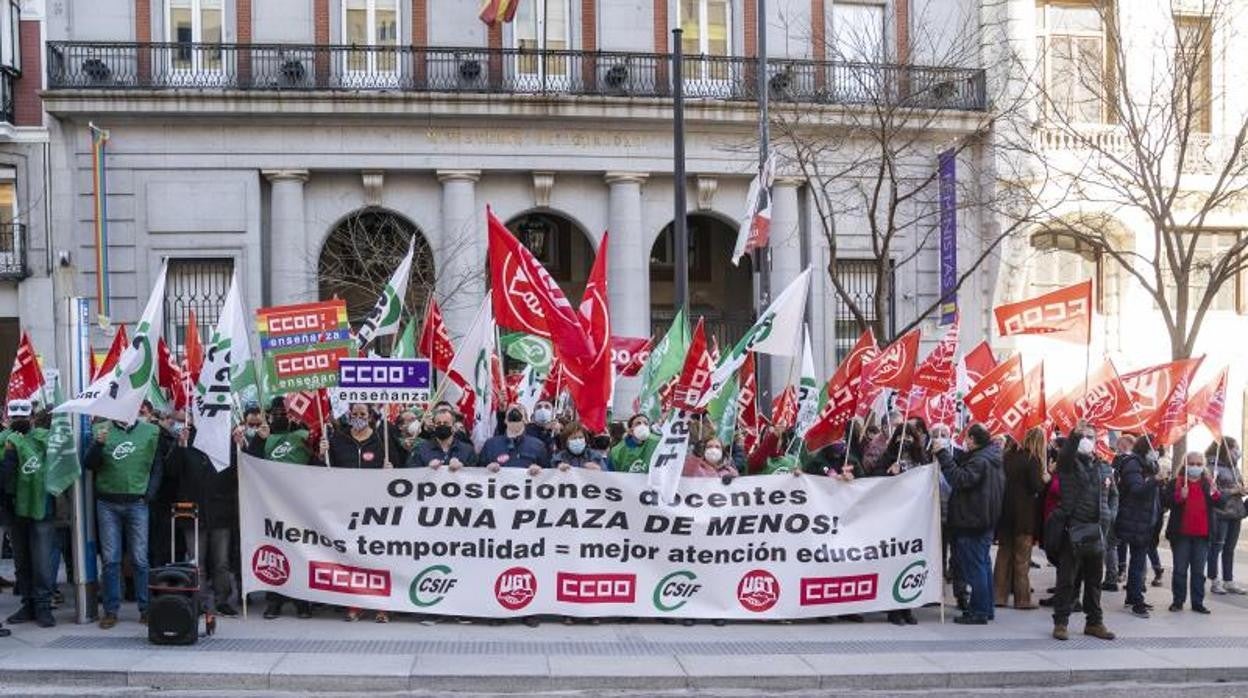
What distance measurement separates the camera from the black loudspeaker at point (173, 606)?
34.3ft

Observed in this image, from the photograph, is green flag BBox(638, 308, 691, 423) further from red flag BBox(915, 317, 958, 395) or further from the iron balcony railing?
the iron balcony railing

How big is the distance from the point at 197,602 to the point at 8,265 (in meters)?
17.1

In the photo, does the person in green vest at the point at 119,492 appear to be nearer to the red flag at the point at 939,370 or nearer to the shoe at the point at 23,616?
the shoe at the point at 23,616

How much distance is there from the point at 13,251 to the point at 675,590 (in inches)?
723

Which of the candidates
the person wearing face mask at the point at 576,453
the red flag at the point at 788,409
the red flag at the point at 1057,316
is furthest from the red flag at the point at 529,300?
the red flag at the point at 788,409

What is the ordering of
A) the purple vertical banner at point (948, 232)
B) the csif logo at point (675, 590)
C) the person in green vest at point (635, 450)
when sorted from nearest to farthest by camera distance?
the csif logo at point (675, 590)
the person in green vest at point (635, 450)
the purple vertical banner at point (948, 232)

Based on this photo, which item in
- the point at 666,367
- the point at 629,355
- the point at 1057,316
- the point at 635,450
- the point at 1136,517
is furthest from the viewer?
the point at 629,355

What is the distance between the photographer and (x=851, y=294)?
92.0 ft

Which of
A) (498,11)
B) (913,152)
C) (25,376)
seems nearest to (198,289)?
(498,11)

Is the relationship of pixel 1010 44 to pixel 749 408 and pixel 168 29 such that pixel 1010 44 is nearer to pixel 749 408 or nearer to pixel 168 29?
pixel 749 408

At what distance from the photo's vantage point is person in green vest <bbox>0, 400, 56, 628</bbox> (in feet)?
37.0

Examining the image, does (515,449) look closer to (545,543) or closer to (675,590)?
(545,543)

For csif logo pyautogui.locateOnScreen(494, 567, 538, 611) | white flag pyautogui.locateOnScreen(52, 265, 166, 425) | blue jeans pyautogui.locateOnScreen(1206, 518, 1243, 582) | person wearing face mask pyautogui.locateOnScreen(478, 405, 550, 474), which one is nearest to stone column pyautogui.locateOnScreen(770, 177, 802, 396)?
blue jeans pyautogui.locateOnScreen(1206, 518, 1243, 582)

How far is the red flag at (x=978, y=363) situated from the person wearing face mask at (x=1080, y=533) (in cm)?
382
